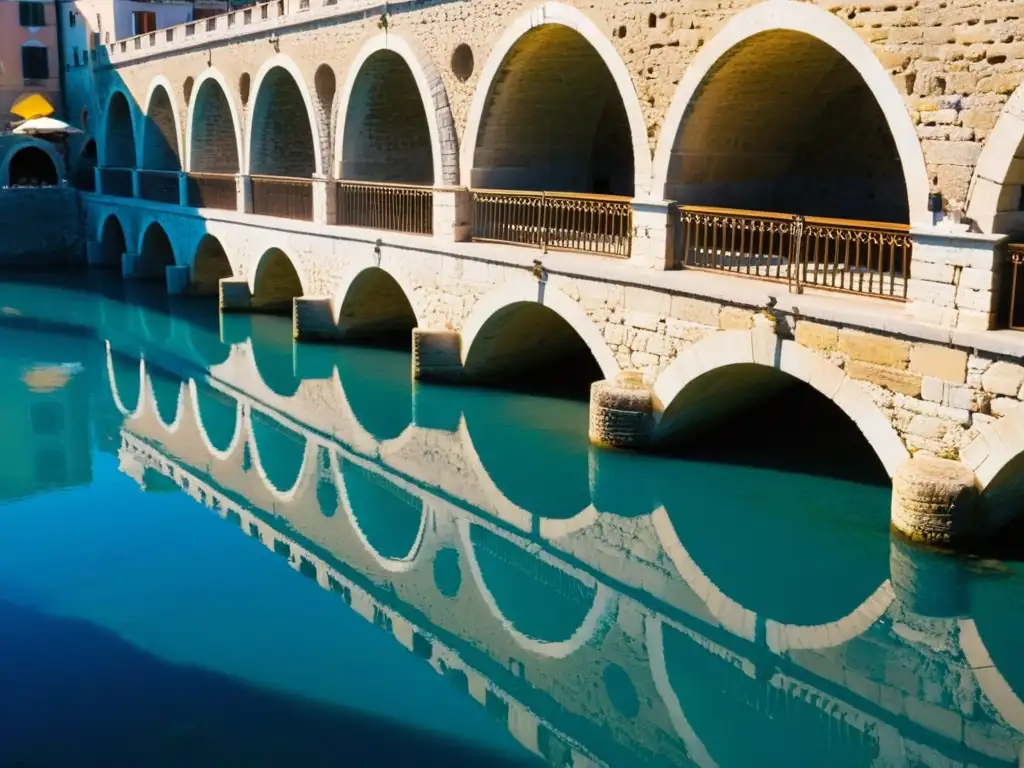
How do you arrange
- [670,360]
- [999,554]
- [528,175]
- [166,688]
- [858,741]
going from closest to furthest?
[858,741] < [166,688] < [999,554] < [670,360] < [528,175]

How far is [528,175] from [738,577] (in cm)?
750

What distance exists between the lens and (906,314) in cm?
935

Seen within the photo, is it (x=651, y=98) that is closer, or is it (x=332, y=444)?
(x=651, y=98)


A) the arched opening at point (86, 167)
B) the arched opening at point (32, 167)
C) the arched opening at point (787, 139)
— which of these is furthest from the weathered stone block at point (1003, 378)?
→ the arched opening at point (32, 167)

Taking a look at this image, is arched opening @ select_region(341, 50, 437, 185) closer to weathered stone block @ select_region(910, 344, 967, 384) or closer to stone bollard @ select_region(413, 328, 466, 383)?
stone bollard @ select_region(413, 328, 466, 383)

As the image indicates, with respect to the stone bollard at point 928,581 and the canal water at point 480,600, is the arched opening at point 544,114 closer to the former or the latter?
the canal water at point 480,600

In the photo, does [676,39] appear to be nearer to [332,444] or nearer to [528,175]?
[528,175]

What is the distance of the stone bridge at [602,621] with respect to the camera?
23.6 feet

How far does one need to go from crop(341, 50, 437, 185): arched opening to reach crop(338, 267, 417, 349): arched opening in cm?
180

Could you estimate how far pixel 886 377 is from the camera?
30.9 feet

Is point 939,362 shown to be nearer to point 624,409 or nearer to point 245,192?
point 624,409

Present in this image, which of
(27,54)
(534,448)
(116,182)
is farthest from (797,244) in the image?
(27,54)

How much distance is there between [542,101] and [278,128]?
8.37 meters

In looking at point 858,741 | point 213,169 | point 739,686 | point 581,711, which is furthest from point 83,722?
point 213,169
